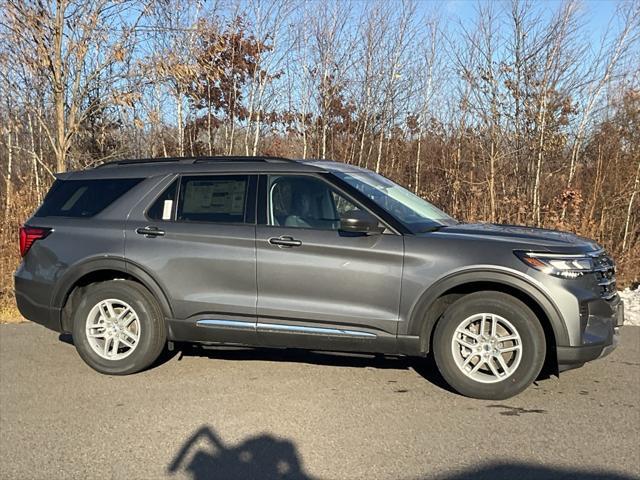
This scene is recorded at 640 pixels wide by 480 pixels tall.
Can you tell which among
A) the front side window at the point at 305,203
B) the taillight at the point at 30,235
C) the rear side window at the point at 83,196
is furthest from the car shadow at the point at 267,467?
the taillight at the point at 30,235

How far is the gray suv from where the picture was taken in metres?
4.45

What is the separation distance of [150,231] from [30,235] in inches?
50.5

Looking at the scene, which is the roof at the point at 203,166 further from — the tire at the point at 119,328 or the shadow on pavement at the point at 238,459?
the shadow on pavement at the point at 238,459

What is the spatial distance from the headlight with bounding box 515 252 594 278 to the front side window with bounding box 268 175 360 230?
56.8 inches

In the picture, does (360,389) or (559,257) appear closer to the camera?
(559,257)

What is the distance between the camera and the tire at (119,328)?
5141mm

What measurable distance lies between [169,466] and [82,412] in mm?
1265

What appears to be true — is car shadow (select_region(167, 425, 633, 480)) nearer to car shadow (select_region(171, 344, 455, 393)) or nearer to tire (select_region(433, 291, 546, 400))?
tire (select_region(433, 291, 546, 400))

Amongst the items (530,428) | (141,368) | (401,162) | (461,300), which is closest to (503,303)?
(461,300)

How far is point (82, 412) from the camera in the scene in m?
4.39

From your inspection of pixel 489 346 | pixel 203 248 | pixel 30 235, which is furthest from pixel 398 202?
pixel 30 235

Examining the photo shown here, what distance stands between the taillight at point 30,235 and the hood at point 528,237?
3582 mm

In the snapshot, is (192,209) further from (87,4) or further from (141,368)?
(87,4)

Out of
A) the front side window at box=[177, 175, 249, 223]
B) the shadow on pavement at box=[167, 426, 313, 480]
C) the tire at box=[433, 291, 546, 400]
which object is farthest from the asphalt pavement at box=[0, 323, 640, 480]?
the front side window at box=[177, 175, 249, 223]
